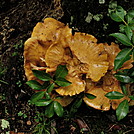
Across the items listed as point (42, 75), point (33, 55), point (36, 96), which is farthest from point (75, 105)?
point (33, 55)

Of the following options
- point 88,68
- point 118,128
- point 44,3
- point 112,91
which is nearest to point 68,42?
point 88,68

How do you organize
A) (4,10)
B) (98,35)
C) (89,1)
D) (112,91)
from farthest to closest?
(4,10)
(98,35)
(89,1)
(112,91)

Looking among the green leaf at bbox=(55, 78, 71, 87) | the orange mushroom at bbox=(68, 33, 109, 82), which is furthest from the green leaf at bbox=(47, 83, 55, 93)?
the orange mushroom at bbox=(68, 33, 109, 82)

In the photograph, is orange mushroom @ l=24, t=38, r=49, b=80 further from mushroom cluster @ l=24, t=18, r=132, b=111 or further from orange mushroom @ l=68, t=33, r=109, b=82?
orange mushroom @ l=68, t=33, r=109, b=82

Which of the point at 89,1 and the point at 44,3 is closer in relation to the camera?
the point at 89,1

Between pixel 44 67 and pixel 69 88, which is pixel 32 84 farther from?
pixel 69 88

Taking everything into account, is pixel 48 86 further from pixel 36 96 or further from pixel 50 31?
pixel 50 31
